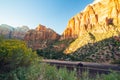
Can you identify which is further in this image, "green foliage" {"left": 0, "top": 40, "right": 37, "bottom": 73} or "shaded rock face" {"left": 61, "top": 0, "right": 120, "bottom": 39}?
"shaded rock face" {"left": 61, "top": 0, "right": 120, "bottom": 39}

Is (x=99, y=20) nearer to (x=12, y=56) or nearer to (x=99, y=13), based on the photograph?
(x=99, y=13)

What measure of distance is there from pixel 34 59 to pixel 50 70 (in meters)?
2.88

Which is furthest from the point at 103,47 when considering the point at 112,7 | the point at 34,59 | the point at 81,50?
the point at 34,59

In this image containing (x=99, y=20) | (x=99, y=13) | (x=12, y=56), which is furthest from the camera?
(x=99, y=13)

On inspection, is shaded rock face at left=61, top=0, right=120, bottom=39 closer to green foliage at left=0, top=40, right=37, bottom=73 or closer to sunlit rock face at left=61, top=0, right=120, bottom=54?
sunlit rock face at left=61, top=0, right=120, bottom=54

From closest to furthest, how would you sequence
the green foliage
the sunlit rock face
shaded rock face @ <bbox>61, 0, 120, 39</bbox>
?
1. the green foliage
2. the sunlit rock face
3. shaded rock face @ <bbox>61, 0, 120, 39</bbox>

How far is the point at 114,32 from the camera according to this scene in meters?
121

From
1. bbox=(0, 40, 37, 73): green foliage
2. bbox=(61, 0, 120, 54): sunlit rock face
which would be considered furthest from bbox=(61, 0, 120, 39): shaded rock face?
bbox=(0, 40, 37, 73): green foliage

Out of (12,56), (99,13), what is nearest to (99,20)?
(99,13)

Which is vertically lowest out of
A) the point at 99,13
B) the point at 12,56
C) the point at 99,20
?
the point at 12,56

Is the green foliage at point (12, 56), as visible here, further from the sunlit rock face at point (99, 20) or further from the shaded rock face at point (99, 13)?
the shaded rock face at point (99, 13)

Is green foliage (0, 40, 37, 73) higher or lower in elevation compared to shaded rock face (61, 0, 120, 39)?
lower

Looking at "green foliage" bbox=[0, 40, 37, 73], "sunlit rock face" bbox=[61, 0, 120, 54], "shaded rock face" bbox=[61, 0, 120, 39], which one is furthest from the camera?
"shaded rock face" bbox=[61, 0, 120, 39]

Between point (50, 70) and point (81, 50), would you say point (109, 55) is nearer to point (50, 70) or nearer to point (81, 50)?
point (81, 50)
